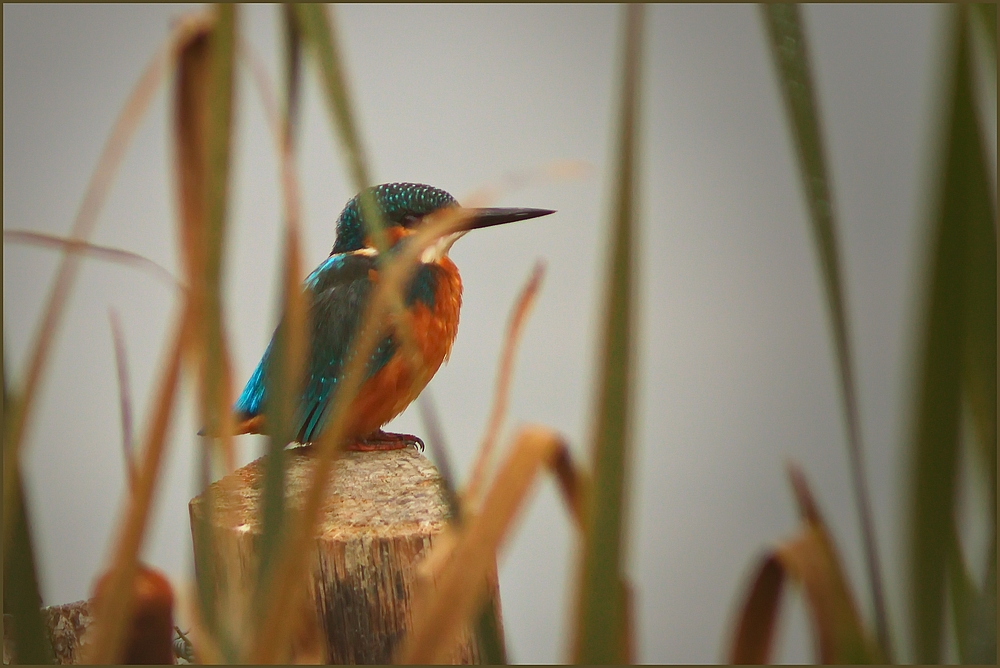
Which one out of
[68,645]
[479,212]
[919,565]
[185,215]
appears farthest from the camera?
[479,212]

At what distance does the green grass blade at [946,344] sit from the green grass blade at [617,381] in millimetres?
132

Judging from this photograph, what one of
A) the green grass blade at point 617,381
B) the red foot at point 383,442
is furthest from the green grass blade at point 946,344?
the red foot at point 383,442

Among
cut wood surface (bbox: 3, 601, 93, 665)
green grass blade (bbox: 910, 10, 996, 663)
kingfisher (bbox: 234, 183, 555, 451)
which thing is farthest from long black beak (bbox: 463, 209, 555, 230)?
Result: green grass blade (bbox: 910, 10, 996, 663)

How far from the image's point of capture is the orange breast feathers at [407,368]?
1.70 m

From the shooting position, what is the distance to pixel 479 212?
164 cm

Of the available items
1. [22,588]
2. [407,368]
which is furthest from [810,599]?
[407,368]

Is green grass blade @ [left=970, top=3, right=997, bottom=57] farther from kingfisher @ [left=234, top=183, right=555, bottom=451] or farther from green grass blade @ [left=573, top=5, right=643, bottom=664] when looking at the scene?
kingfisher @ [left=234, top=183, right=555, bottom=451]

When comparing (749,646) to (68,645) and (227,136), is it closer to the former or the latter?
(227,136)

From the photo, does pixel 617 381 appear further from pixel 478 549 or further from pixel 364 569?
pixel 364 569

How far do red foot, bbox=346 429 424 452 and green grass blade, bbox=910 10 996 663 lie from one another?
136cm

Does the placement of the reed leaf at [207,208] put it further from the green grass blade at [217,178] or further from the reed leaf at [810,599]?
the reed leaf at [810,599]

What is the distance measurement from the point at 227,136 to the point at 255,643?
238mm

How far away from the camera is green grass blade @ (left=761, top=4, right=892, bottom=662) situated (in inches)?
16.1

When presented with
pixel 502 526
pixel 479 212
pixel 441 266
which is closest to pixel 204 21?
pixel 502 526
